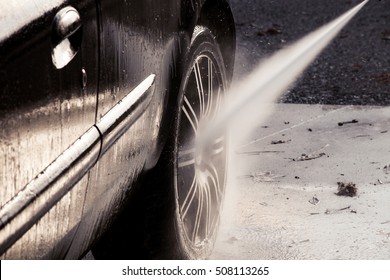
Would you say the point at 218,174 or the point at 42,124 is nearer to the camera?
the point at 42,124

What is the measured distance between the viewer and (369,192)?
13.8 feet

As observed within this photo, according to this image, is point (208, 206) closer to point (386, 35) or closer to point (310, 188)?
point (310, 188)

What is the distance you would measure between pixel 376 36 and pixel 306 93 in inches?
57.1

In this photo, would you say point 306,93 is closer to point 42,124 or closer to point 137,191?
point 137,191

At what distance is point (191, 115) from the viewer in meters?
3.28

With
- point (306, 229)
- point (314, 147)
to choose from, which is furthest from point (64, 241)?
point (314, 147)

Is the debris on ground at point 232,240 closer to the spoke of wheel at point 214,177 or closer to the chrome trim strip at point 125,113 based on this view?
the spoke of wheel at point 214,177

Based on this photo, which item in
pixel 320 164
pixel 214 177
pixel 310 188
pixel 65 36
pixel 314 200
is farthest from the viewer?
pixel 320 164

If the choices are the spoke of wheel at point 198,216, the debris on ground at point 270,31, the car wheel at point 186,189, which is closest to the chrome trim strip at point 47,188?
the car wheel at point 186,189

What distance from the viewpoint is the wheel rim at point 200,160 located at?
3.20 metres

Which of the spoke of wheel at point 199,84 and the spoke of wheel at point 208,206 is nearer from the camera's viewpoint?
the spoke of wheel at point 199,84

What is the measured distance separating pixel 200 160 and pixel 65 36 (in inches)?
60.1

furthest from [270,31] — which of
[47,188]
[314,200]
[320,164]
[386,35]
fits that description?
[47,188]

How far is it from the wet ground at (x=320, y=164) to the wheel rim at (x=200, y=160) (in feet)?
0.80
